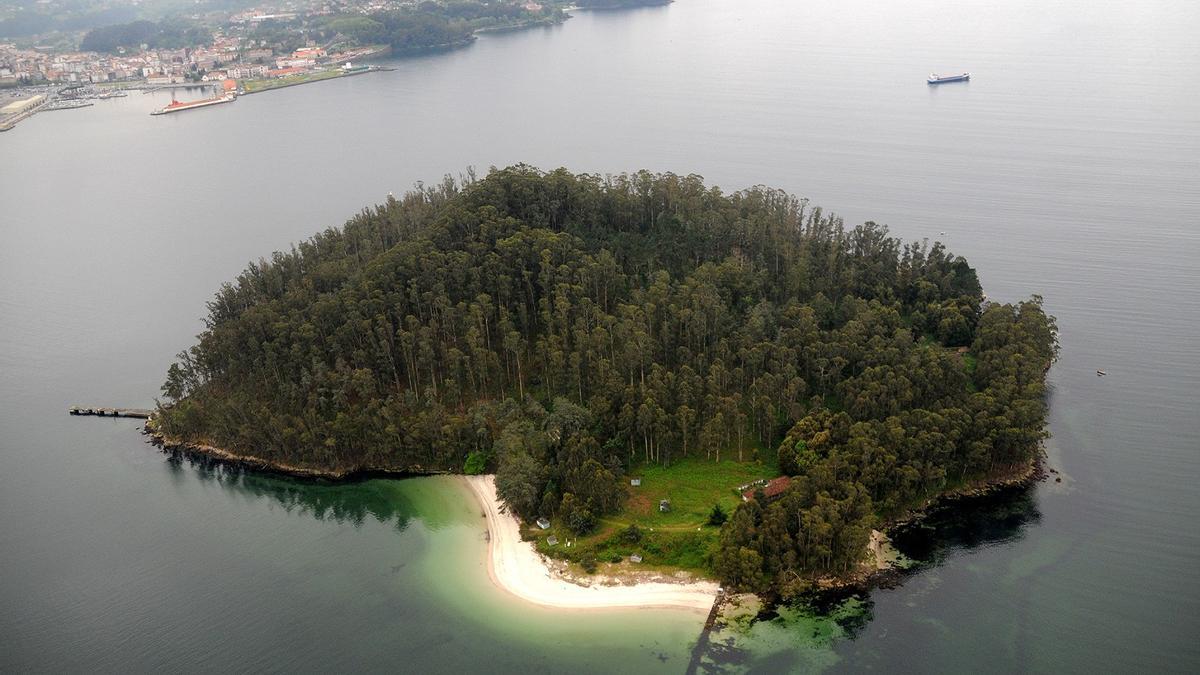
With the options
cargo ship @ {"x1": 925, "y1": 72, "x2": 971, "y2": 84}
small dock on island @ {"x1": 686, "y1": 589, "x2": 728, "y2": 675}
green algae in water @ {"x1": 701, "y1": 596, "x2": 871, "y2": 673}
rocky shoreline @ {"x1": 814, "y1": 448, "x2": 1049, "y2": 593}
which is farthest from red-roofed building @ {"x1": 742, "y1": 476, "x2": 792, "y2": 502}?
cargo ship @ {"x1": 925, "y1": 72, "x2": 971, "y2": 84}

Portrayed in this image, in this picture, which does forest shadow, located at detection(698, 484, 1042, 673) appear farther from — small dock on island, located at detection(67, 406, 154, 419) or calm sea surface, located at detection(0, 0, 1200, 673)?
small dock on island, located at detection(67, 406, 154, 419)

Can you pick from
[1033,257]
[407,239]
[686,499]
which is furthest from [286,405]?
[1033,257]

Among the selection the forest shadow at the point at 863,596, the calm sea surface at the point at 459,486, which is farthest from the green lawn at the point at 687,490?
the forest shadow at the point at 863,596

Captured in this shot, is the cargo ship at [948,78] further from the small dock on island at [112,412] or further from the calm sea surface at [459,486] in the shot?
the small dock on island at [112,412]

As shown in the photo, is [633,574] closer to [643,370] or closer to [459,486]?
[459,486]

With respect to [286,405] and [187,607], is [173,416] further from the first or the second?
[187,607]
